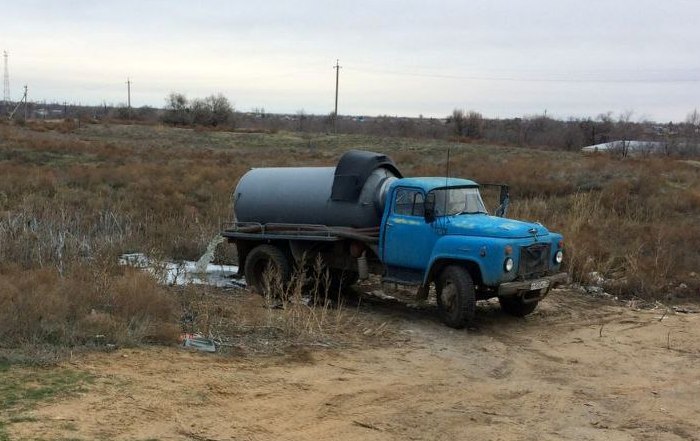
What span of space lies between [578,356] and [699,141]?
68.4m

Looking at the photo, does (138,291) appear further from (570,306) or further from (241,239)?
(570,306)

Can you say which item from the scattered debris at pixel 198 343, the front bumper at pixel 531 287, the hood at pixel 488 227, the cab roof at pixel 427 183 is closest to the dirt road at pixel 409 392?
the scattered debris at pixel 198 343

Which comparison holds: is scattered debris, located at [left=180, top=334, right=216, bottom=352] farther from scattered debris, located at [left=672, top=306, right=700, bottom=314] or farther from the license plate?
scattered debris, located at [left=672, top=306, right=700, bottom=314]

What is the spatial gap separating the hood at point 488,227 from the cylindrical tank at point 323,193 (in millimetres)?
1518

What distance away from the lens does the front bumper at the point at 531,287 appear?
9.25 m

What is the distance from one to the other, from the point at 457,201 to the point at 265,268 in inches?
152

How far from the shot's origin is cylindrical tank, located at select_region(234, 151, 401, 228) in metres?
11.1

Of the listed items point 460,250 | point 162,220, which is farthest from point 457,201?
point 162,220

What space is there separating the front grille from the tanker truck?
14 millimetres

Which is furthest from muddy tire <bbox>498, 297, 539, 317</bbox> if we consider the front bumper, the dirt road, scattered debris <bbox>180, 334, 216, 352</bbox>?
scattered debris <bbox>180, 334, 216, 352</bbox>

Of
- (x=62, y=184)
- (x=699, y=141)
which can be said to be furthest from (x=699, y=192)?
(x=699, y=141)

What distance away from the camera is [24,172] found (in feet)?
84.8

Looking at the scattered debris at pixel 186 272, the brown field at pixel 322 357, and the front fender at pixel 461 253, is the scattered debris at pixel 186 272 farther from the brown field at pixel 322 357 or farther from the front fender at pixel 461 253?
the front fender at pixel 461 253

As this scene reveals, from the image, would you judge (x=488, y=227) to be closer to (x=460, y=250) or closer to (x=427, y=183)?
(x=460, y=250)
